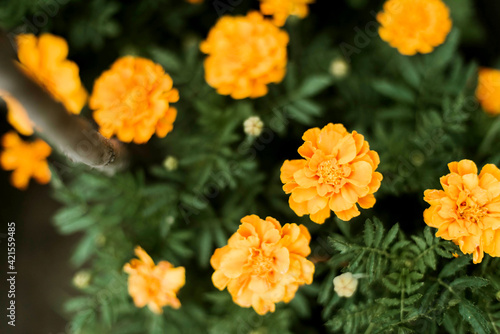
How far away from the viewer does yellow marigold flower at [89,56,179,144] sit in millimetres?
1459

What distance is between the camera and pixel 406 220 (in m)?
1.61

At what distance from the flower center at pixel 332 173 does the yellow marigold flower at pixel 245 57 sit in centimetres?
52

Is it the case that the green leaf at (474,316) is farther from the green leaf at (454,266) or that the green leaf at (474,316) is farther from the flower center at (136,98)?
the flower center at (136,98)

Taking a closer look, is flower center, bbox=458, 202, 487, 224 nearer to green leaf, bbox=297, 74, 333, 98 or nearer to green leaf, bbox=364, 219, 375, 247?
green leaf, bbox=364, 219, 375, 247

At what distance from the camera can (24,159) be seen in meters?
2.13

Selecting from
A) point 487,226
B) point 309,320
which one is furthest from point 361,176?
point 309,320

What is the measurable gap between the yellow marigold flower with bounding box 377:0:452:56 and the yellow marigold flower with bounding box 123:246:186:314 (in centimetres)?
122

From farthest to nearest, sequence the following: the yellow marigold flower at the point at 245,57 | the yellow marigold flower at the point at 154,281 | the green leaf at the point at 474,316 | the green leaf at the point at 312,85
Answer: the green leaf at the point at 312,85, the yellow marigold flower at the point at 245,57, the yellow marigold flower at the point at 154,281, the green leaf at the point at 474,316

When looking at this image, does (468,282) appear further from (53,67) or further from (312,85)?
(53,67)

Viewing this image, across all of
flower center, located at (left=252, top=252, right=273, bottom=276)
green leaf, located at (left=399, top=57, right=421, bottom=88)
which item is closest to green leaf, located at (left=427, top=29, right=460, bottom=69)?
green leaf, located at (left=399, top=57, right=421, bottom=88)

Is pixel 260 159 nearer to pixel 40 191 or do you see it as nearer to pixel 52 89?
pixel 52 89

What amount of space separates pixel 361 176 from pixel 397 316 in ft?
1.42

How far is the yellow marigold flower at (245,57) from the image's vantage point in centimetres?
156

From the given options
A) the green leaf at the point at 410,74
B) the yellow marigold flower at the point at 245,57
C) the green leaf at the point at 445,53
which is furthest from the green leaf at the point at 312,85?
the green leaf at the point at 445,53
